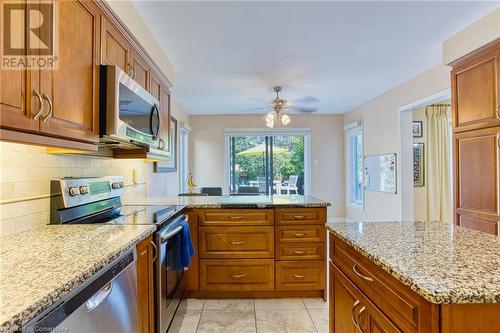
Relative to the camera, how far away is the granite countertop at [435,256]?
809 millimetres

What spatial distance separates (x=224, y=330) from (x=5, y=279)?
5.52 ft

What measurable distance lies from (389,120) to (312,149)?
6.81ft

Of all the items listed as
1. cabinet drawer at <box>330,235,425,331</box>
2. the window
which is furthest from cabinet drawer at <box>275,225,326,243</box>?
the window

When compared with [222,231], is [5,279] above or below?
above

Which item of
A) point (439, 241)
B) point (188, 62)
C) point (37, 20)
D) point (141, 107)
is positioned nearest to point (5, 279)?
point (37, 20)

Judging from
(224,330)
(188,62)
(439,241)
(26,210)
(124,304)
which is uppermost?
(188,62)

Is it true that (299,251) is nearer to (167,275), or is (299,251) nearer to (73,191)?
(167,275)

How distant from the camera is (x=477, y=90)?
→ 7.68ft

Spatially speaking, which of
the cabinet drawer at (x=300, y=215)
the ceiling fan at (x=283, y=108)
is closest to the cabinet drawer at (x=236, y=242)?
the cabinet drawer at (x=300, y=215)

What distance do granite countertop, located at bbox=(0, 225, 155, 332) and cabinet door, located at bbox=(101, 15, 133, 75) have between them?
0.95 m

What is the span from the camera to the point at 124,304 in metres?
1.25

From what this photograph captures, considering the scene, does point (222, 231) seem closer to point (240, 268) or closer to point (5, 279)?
point (240, 268)

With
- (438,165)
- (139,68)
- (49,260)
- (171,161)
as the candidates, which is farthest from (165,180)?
(438,165)

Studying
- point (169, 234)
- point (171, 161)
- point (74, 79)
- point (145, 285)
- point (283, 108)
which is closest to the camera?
point (74, 79)
